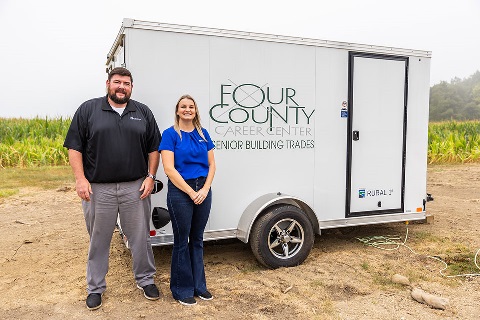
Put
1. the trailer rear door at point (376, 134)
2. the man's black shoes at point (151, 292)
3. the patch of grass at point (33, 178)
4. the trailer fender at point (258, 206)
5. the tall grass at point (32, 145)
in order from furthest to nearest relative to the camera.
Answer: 1. the tall grass at point (32, 145)
2. the patch of grass at point (33, 178)
3. the trailer rear door at point (376, 134)
4. the trailer fender at point (258, 206)
5. the man's black shoes at point (151, 292)

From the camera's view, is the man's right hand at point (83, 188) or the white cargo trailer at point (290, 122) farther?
the white cargo trailer at point (290, 122)

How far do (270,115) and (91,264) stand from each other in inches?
97.2

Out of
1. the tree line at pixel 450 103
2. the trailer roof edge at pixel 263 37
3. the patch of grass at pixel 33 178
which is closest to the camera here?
the trailer roof edge at pixel 263 37

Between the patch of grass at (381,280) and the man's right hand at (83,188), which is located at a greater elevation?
the man's right hand at (83,188)

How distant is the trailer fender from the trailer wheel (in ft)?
0.28

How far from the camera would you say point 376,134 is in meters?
5.52

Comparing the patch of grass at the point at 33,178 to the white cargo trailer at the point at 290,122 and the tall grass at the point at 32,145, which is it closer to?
the tall grass at the point at 32,145

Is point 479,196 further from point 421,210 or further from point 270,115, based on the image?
Result: point 270,115

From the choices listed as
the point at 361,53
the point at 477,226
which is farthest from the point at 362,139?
the point at 477,226

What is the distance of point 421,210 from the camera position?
231 inches

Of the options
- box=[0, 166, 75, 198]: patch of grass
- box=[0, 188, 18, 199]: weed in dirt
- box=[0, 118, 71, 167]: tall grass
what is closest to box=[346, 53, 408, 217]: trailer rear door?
box=[0, 188, 18, 199]: weed in dirt

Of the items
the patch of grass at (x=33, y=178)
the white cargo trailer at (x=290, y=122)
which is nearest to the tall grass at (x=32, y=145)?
the patch of grass at (x=33, y=178)

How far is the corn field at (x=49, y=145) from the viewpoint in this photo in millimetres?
14555

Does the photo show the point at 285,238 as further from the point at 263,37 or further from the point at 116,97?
the point at 116,97
